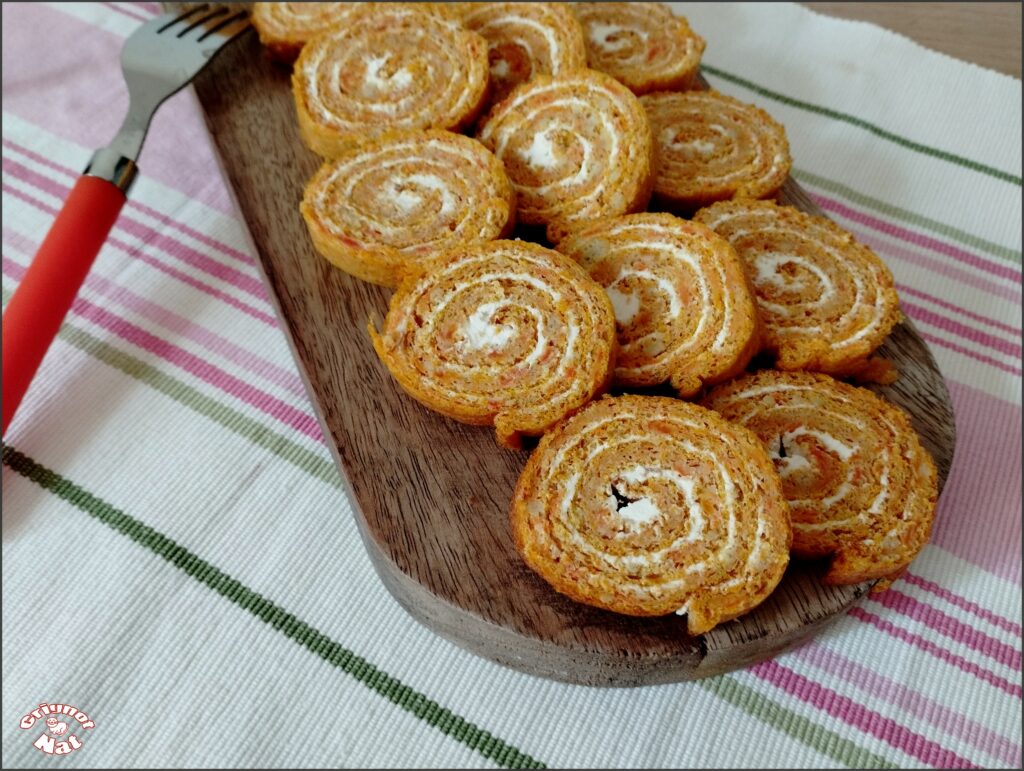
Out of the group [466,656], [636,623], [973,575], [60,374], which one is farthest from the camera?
[60,374]

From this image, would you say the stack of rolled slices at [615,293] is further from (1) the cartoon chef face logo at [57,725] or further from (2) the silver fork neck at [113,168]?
(1) the cartoon chef face logo at [57,725]

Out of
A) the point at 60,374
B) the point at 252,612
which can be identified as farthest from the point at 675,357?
the point at 60,374

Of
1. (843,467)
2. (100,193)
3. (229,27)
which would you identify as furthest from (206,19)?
(843,467)

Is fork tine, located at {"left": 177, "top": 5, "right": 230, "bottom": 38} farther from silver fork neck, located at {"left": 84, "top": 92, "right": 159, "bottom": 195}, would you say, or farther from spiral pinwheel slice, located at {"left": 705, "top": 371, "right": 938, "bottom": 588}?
spiral pinwheel slice, located at {"left": 705, "top": 371, "right": 938, "bottom": 588}

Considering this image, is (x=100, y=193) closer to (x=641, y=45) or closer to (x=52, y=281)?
(x=52, y=281)

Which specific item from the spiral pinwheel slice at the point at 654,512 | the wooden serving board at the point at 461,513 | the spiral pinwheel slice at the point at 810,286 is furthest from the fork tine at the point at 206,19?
the spiral pinwheel slice at the point at 654,512

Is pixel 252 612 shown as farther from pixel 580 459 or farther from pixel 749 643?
pixel 749 643

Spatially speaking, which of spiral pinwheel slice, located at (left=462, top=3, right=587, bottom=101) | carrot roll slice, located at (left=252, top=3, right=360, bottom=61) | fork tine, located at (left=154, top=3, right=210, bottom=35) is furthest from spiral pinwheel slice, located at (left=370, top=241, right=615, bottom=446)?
fork tine, located at (left=154, top=3, right=210, bottom=35)
